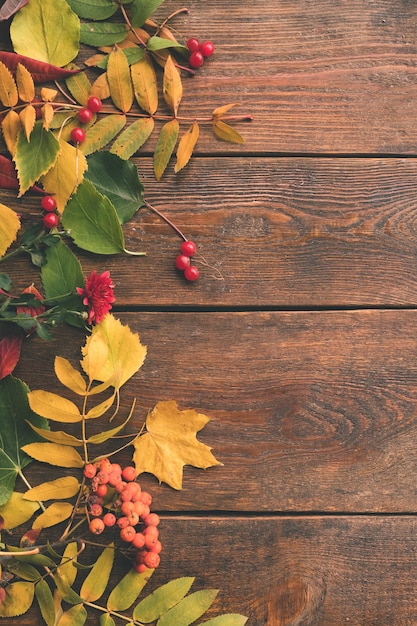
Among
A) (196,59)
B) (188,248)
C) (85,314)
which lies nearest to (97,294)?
(85,314)

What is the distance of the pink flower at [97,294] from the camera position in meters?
0.81

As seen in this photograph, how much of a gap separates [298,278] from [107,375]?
0.28 m

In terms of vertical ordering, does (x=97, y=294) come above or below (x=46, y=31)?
below

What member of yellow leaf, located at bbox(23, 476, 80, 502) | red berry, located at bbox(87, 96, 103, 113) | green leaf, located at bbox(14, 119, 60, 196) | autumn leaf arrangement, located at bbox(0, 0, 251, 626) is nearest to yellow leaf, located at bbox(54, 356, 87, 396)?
autumn leaf arrangement, located at bbox(0, 0, 251, 626)

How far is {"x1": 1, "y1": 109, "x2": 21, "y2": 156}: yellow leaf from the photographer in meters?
0.84

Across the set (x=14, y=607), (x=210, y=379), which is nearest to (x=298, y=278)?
(x=210, y=379)

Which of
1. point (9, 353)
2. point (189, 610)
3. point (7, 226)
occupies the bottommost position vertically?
point (189, 610)

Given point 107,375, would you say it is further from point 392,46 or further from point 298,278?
point 392,46

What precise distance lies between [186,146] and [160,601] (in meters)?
0.58

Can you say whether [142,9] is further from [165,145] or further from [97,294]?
[97,294]

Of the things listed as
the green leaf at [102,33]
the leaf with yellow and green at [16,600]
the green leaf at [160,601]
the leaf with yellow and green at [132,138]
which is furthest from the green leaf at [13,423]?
the green leaf at [102,33]

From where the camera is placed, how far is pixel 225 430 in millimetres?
862

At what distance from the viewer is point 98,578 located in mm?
816

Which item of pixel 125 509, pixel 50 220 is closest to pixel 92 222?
pixel 50 220
